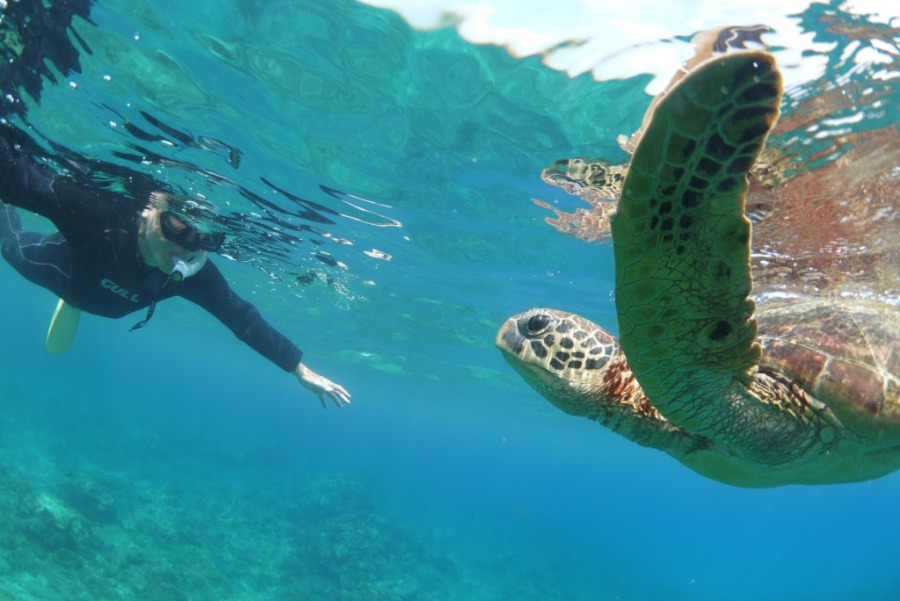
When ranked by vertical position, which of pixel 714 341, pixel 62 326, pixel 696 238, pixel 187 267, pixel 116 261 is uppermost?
pixel 696 238

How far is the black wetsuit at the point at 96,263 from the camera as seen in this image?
6.25 meters

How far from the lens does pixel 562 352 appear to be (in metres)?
3.12

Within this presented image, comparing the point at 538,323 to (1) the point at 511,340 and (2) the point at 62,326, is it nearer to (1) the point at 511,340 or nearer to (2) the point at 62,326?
(1) the point at 511,340

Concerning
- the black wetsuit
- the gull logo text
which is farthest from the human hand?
the gull logo text

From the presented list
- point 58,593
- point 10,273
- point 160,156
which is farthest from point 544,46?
point 10,273

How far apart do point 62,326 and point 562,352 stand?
28.4ft

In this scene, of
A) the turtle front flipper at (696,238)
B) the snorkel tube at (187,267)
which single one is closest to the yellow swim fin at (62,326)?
the snorkel tube at (187,267)

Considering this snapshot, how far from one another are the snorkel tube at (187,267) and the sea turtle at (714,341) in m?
4.57

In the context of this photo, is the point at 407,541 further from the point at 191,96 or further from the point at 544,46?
the point at 544,46

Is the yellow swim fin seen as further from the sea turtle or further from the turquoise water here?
the sea turtle

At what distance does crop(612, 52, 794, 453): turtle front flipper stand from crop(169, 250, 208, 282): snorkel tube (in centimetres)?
551

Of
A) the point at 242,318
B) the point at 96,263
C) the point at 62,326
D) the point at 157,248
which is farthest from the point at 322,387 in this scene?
the point at 62,326

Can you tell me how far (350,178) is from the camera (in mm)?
9211

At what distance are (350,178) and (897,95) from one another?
750 centimetres
